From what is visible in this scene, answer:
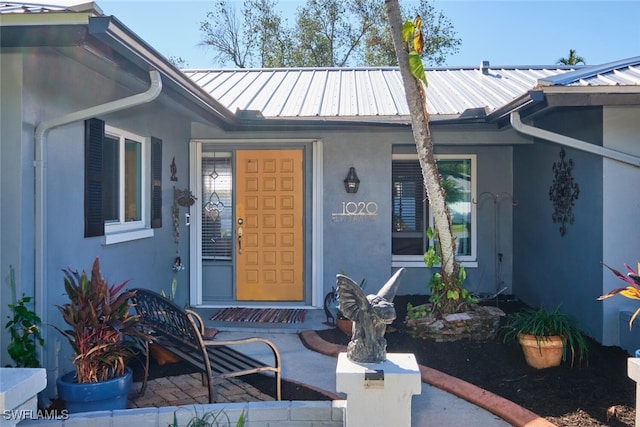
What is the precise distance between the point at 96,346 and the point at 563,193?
16.9 ft

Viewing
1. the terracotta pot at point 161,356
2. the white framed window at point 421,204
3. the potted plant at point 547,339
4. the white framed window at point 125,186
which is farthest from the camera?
the white framed window at point 421,204

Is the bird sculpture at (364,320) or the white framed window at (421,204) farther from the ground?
the white framed window at (421,204)

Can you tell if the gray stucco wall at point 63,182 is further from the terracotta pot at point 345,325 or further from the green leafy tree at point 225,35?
the green leafy tree at point 225,35

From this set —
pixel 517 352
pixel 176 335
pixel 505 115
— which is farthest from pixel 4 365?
pixel 505 115

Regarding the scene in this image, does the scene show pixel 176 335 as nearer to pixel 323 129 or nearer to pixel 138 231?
pixel 138 231

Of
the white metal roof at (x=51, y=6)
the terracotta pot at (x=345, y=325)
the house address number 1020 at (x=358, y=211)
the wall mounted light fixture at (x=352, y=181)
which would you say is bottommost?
the terracotta pot at (x=345, y=325)

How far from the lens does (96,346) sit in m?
3.65

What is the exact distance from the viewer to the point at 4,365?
3859 mm

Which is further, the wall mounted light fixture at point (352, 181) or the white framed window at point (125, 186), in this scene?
the wall mounted light fixture at point (352, 181)

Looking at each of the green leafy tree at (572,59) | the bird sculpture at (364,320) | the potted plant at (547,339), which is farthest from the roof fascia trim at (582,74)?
the green leafy tree at (572,59)

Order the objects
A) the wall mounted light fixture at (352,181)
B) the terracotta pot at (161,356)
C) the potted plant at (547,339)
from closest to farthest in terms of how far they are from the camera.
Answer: the potted plant at (547,339), the terracotta pot at (161,356), the wall mounted light fixture at (352,181)

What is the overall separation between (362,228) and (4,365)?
4521 millimetres

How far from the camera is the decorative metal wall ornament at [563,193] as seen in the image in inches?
239

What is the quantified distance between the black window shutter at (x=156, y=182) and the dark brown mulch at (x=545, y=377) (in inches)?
95.5
